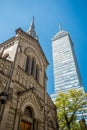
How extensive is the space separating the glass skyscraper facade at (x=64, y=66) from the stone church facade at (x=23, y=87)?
231 ft

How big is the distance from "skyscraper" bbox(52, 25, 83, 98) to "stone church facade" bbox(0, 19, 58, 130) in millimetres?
69019

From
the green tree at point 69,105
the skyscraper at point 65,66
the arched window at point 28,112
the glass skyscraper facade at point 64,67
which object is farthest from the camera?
Result: the skyscraper at point 65,66

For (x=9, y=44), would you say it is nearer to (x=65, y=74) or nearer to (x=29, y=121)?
(x=29, y=121)

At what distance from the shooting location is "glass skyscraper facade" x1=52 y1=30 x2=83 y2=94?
9098 cm

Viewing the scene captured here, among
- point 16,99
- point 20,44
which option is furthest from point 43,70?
point 16,99

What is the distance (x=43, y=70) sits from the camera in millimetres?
19109

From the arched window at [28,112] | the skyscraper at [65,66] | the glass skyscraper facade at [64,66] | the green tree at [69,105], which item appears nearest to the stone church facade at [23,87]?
the arched window at [28,112]

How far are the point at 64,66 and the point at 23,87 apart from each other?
9309 centimetres

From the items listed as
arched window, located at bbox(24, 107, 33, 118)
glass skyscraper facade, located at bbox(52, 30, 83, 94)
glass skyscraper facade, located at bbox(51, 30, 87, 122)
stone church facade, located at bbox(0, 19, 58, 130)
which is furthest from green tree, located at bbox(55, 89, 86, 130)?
glass skyscraper facade, located at bbox(52, 30, 83, 94)

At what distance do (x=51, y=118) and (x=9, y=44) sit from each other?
11.5 m

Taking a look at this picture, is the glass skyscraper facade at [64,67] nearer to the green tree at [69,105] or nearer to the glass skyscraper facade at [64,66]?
the glass skyscraper facade at [64,66]

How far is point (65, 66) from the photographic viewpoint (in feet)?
339

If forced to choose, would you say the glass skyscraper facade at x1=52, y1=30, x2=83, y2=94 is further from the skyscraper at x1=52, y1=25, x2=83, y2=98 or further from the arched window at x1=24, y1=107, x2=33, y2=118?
the arched window at x1=24, y1=107, x2=33, y2=118

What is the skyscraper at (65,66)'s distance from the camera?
9086cm
